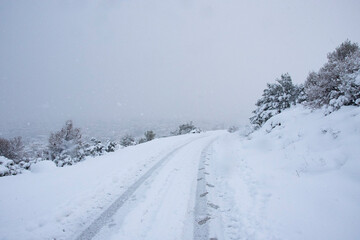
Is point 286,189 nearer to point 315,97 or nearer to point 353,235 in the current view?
point 353,235

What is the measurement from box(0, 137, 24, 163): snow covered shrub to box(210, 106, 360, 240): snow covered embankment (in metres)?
20.4

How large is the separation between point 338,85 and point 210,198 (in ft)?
26.9

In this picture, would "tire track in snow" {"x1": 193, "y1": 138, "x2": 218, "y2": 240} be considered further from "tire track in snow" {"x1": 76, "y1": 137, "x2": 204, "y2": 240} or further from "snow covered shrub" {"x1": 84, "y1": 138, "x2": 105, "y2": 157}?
"snow covered shrub" {"x1": 84, "y1": 138, "x2": 105, "y2": 157}

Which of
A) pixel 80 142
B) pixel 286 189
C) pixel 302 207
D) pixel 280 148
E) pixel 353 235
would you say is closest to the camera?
pixel 353 235

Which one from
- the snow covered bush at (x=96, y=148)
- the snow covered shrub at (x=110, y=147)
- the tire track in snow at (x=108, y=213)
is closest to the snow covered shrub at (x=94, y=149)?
the snow covered bush at (x=96, y=148)

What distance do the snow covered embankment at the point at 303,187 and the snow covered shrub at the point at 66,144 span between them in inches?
645

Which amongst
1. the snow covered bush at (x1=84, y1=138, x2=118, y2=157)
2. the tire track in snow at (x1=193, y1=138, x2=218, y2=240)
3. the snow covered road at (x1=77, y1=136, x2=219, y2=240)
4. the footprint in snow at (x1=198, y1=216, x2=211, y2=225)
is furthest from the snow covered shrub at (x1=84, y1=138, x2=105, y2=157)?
the footprint in snow at (x1=198, y1=216, x2=211, y2=225)

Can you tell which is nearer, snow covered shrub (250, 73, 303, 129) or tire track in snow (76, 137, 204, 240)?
tire track in snow (76, 137, 204, 240)

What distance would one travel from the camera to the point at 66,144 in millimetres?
17938

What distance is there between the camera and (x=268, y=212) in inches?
163

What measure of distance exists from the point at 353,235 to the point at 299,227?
81 cm

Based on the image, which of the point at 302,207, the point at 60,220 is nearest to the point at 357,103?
the point at 302,207

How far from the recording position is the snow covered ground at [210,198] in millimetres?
3523

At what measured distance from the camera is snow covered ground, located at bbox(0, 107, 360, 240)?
3523 mm
